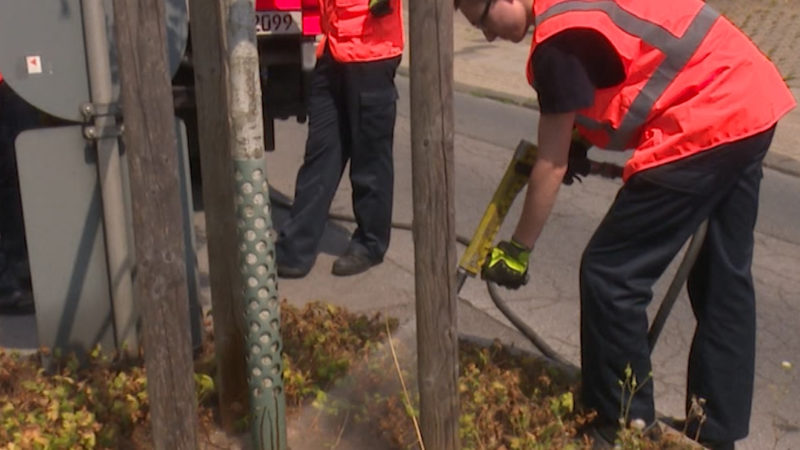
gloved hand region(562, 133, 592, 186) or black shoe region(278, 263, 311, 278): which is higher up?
gloved hand region(562, 133, 592, 186)

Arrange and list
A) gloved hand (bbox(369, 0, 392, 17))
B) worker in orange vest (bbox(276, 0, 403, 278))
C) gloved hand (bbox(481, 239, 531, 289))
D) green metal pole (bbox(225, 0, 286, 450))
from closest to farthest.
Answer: green metal pole (bbox(225, 0, 286, 450)), gloved hand (bbox(481, 239, 531, 289)), gloved hand (bbox(369, 0, 392, 17)), worker in orange vest (bbox(276, 0, 403, 278))

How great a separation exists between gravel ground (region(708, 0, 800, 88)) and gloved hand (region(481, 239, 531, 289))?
870cm

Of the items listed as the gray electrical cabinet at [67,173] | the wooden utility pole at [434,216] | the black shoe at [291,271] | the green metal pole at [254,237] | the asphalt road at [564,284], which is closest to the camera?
the wooden utility pole at [434,216]

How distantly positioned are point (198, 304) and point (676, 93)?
174cm

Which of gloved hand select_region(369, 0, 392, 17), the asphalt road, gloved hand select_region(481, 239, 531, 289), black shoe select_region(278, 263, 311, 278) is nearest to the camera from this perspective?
gloved hand select_region(481, 239, 531, 289)

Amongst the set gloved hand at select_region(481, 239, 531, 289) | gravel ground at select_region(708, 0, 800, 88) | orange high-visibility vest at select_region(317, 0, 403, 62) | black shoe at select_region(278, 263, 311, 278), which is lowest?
black shoe at select_region(278, 263, 311, 278)

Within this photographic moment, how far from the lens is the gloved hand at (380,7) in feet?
18.8

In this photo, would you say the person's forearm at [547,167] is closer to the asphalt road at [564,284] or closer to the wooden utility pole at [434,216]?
the wooden utility pole at [434,216]

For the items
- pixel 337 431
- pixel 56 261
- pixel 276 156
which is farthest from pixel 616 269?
pixel 276 156

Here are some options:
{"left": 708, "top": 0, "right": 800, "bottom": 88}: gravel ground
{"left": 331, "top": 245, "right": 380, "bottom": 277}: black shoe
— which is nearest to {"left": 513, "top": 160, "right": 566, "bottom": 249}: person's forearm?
{"left": 331, "top": 245, "right": 380, "bottom": 277}: black shoe

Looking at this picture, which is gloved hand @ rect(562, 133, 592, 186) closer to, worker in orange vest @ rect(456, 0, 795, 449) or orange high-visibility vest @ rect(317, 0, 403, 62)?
worker in orange vest @ rect(456, 0, 795, 449)

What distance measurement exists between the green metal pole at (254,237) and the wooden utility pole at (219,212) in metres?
0.16

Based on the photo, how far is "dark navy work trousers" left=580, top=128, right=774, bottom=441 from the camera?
3758mm

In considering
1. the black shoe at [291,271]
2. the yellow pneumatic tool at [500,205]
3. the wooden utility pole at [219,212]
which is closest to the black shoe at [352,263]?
the black shoe at [291,271]
